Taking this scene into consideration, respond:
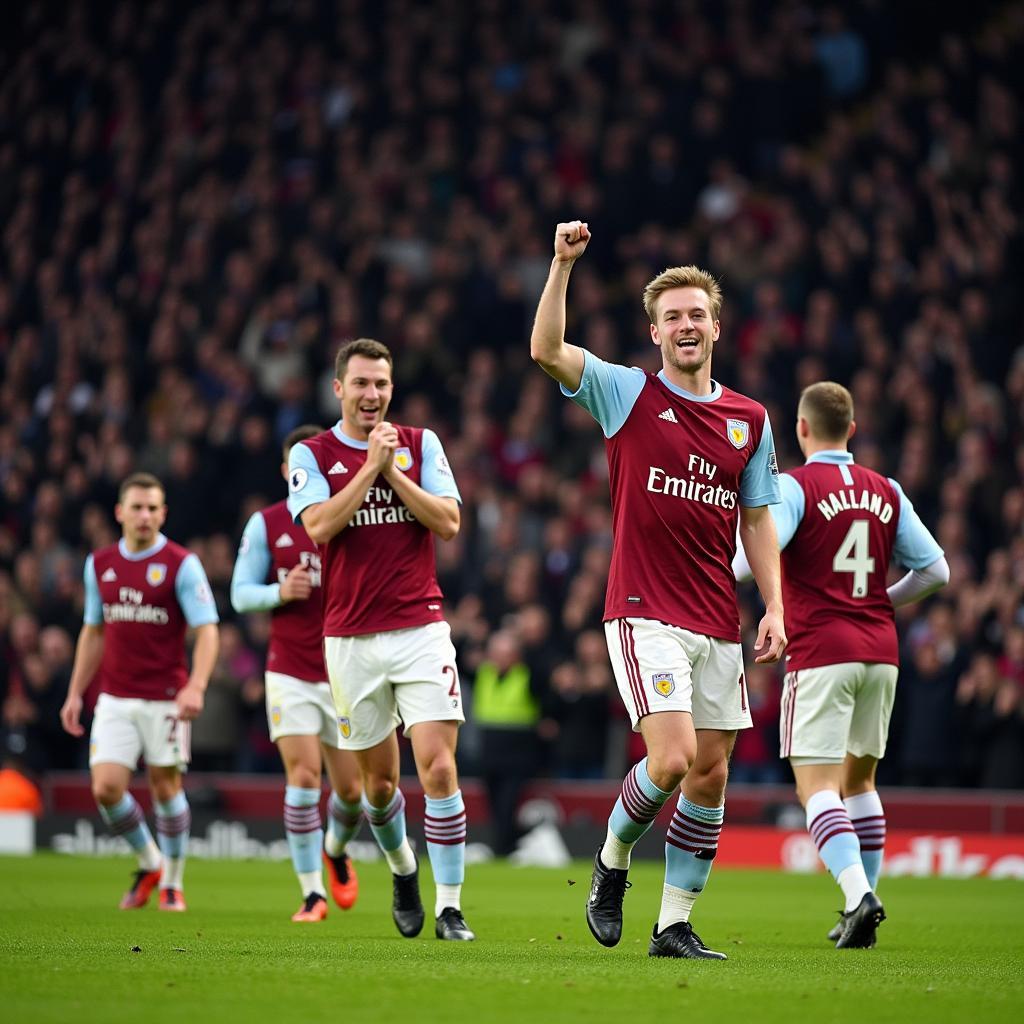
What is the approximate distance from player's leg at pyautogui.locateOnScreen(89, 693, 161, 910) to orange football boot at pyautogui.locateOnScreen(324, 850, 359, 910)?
132 centimetres

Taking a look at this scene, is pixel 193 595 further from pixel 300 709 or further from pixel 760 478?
pixel 760 478

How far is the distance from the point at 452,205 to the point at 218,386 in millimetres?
3996

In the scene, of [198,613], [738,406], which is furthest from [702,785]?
[198,613]

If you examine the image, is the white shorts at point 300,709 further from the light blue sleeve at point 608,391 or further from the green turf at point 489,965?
the light blue sleeve at point 608,391

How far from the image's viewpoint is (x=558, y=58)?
A: 2453cm

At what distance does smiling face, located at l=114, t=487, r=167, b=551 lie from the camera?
11.4 meters

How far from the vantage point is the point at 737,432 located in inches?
296

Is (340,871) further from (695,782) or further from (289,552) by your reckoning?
(695,782)

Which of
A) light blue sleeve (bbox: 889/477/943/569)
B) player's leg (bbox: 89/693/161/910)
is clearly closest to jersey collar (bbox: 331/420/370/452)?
light blue sleeve (bbox: 889/477/943/569)

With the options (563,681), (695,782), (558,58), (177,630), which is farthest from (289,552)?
(558,58)

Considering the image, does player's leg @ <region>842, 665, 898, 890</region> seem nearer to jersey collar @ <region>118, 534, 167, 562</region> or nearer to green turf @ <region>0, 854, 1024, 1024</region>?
green turf @ <region>0, 854, 1024, 1024</region>

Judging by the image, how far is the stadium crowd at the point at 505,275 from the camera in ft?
57.9

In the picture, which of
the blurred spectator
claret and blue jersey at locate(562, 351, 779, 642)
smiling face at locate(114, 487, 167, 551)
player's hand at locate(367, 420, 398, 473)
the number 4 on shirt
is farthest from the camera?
the blurred spectator

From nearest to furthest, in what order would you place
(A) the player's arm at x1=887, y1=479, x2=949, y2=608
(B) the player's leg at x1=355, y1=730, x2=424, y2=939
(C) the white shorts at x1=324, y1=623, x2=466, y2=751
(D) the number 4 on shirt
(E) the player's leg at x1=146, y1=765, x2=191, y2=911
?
(C) the white shorts at x1=324, y1=623, x2=466, y2=751 → (B) the player's leg at x1=355, y1=730, x2=424, y2=939 → (D) the number 4 on shirt → (A) the player's arm at x1=887, y1=479, x2=949, y2=608 → (E) the player's leg at x1=146, y1=765, x2=191, y2=911
